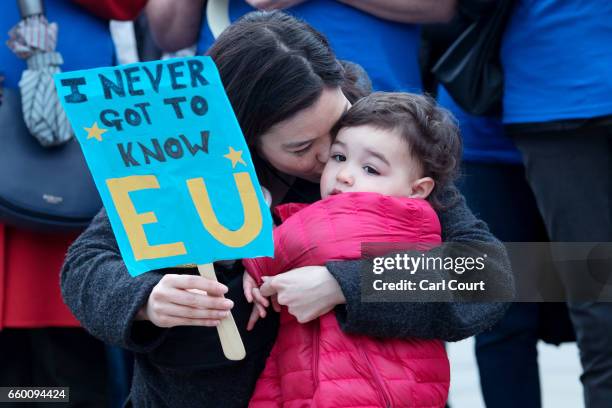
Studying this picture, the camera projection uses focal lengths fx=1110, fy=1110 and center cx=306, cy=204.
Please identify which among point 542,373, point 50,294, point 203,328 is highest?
point 203,328

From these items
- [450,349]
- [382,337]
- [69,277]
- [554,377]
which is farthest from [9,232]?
[450,349]

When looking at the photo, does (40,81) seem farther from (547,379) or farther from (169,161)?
(547,379)

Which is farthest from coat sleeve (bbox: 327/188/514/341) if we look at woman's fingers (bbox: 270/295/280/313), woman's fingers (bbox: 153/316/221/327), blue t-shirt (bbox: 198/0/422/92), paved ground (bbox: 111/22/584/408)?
paved ground (bbox: 111/22/584/408)

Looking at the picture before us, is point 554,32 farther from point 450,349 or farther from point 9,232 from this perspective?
point 450,349

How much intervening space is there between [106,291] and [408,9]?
126 cm

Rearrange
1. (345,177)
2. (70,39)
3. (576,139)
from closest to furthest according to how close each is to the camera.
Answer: (345,177) → (576,139) → (70,39)

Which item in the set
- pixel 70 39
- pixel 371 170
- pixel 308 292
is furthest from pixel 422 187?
pixel 70 39

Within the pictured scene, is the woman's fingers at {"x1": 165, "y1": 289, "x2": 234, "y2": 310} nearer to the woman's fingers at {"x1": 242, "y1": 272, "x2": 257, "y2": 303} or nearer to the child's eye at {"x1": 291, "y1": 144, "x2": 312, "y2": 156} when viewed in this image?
the woman's fingers at {"x1": 242, "y1": 272, "x2": 257, "y2": 303}

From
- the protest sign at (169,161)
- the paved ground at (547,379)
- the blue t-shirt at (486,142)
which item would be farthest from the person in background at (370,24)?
the paved ground at (547,379)

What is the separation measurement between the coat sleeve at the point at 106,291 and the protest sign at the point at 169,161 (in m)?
0.09

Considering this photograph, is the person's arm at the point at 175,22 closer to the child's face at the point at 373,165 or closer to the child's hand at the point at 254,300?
the child's face at the point at 373,165

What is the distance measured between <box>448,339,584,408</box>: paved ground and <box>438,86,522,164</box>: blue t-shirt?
1551 mm

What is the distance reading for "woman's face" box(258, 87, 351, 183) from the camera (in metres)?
2.11

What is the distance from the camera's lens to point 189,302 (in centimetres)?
185
